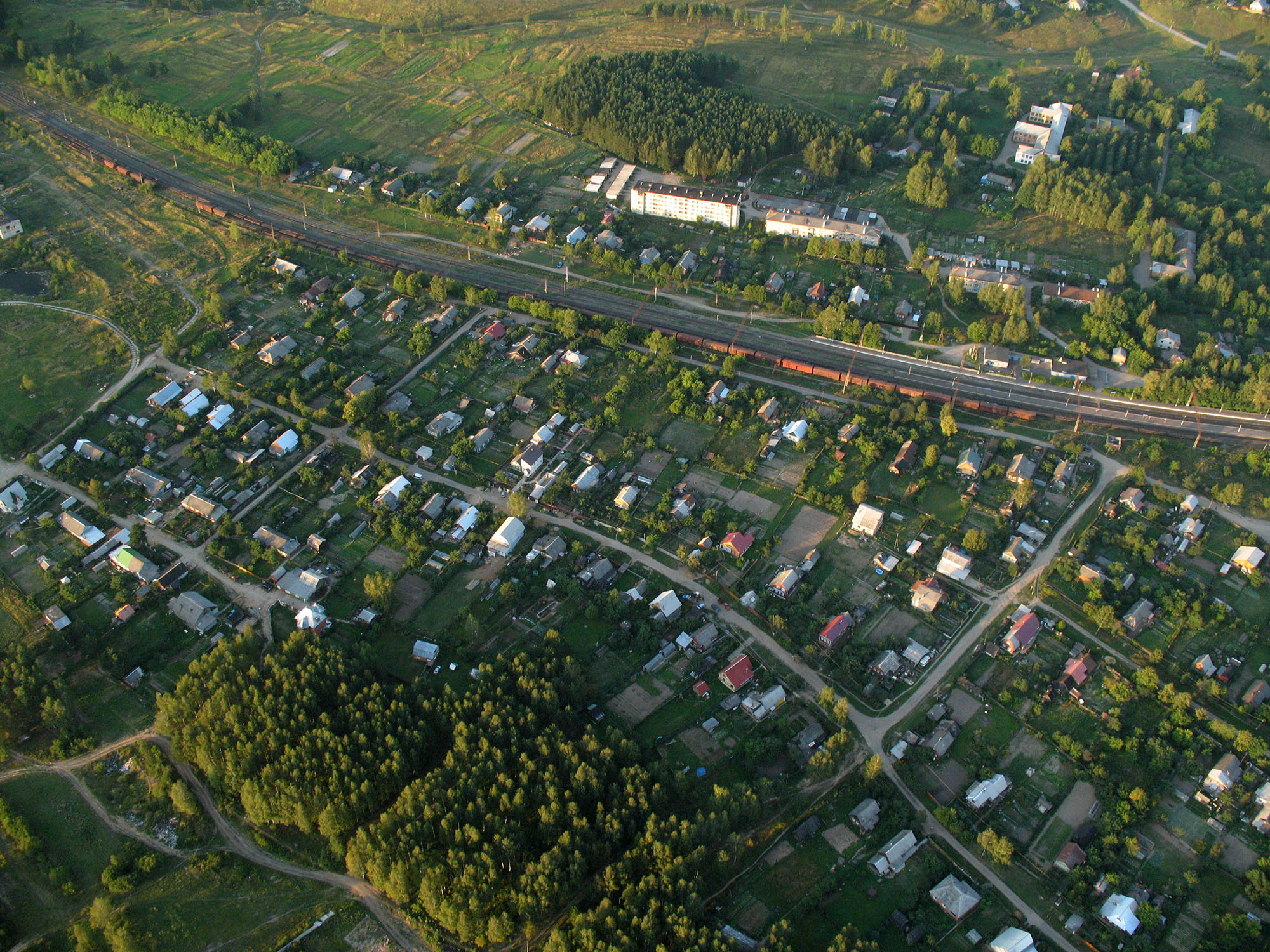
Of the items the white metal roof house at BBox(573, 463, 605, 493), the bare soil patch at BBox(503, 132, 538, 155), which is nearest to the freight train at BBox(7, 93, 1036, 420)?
the white metal roof house at BBox(573, 463, 605, 493)

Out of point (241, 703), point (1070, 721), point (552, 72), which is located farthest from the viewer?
point (552, 72)

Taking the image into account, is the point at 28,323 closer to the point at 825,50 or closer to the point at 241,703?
the point at 241,703

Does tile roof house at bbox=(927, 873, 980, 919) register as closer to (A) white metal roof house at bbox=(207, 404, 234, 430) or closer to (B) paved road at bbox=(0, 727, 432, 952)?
(B) paved road at bbox=(0, 727, 432, 952)

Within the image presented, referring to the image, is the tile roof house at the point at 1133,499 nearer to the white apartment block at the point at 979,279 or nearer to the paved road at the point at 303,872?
the white apartment block at the point at 979,279

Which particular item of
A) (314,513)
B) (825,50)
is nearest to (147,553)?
(314,513)

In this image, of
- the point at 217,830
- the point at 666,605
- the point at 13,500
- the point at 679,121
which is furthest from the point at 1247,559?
the point at 13,500

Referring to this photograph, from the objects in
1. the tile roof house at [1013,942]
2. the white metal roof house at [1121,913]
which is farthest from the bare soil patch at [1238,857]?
the tile roof house at [1013,942]
